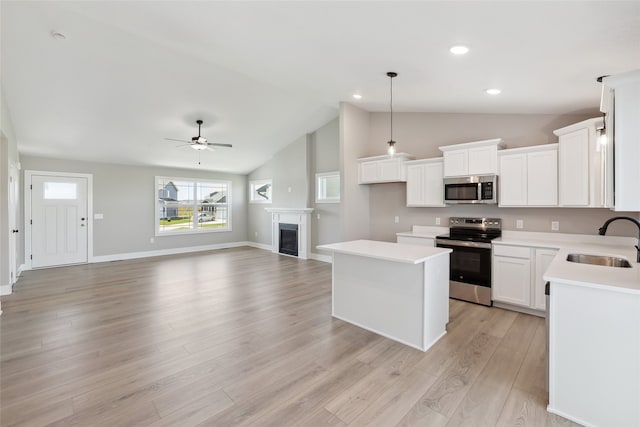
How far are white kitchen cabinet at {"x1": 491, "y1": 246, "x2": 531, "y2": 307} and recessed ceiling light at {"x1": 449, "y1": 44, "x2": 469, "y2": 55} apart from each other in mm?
2401

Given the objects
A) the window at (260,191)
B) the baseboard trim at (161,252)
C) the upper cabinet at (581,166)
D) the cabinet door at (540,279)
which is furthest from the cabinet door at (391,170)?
the baseboard trim at (161,252)

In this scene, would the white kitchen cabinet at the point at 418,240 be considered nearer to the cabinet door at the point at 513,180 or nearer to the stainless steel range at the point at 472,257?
the stainless steel range at the point at 472,257

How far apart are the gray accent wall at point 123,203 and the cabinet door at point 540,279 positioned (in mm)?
7994

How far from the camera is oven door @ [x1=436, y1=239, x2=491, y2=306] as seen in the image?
12.6 feet

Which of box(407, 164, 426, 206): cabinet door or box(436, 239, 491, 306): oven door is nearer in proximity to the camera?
box(436, 239, 491, 306): oven door

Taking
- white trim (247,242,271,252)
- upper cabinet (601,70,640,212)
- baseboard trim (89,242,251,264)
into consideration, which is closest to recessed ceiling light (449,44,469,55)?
upper cabinet (601,70,640,212)

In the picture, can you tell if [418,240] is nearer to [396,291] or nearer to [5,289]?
[396,291]

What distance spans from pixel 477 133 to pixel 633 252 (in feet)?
7.70

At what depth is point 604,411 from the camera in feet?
5.70

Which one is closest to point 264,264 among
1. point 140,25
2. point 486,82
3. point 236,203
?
point 236,203

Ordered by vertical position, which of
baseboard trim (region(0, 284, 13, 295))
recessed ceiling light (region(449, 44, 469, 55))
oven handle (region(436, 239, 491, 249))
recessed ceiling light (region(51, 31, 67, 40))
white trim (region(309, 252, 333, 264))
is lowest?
baseboard trim (region(0, 284, 13, 295))

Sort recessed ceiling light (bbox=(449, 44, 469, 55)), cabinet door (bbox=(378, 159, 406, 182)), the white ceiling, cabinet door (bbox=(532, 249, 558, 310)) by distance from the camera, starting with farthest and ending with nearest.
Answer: cabinet door (bbox=(378, 159, 406, 182)) < cabinet door (bbox=(532, 249, 558, 310)) < recessed ceiling light (bbox=(449, 44, 469, 55)) < the white ceiling

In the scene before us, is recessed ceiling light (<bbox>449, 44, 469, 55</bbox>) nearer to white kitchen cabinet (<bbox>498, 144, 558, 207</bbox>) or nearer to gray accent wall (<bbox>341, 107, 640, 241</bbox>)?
white kitchen cabinet (<bbox>498, 144, 558, 207</bbox>)

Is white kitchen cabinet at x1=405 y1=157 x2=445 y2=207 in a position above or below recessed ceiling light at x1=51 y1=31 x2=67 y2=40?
below
